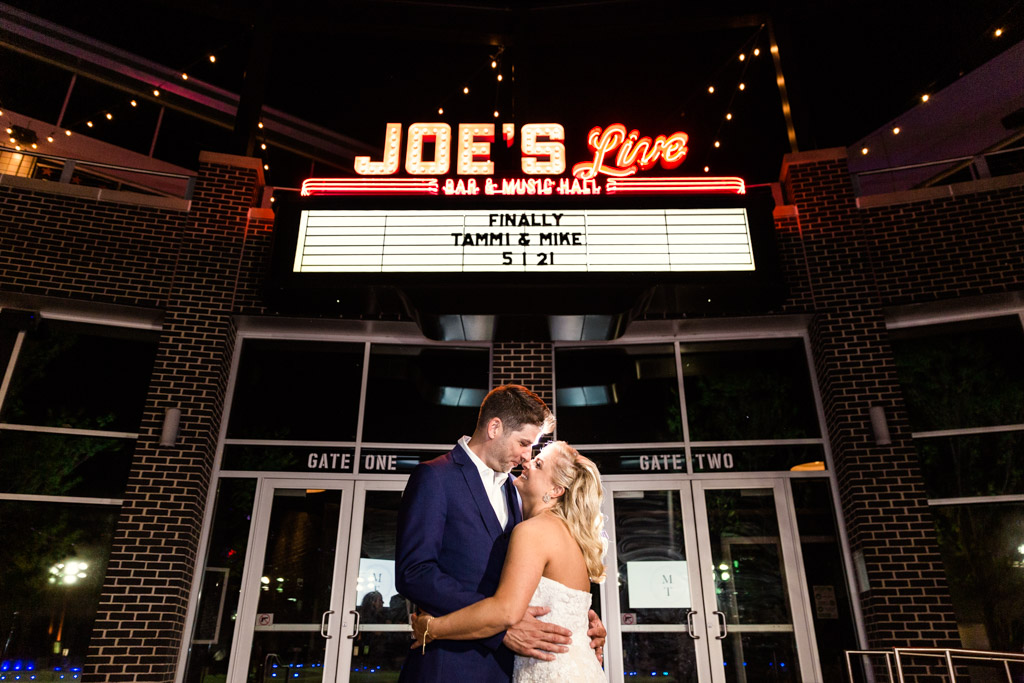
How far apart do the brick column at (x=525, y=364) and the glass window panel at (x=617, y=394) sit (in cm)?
51

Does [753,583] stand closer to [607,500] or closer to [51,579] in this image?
[607,500]

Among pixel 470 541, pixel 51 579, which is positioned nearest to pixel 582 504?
pixel 470 541

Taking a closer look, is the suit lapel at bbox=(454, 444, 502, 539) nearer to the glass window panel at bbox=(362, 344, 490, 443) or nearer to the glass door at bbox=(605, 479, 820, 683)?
the glass door at bbox=(605, 479, 820, 683)

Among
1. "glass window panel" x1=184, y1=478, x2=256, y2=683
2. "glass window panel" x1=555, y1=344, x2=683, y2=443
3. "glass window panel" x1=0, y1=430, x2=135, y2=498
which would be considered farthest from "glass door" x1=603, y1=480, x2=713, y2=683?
"glass window panel" x1=0, y1=430, x2=135, y2=498

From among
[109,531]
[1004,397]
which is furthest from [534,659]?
[1004,397]

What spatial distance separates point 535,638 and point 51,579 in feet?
24.9

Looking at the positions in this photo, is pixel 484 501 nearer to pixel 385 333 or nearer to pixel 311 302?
pixel 311 302

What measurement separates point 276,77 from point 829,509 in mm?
14013

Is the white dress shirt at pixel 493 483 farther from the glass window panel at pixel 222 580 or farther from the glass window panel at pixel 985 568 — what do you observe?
the glass window panel at pixel 985 568

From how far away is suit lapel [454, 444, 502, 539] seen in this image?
3170 mm

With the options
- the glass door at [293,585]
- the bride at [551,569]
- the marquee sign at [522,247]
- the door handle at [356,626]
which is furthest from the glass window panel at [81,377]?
the bride at [551,569]

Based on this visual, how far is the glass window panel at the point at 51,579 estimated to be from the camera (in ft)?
25.0

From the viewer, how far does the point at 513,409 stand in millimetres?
3375

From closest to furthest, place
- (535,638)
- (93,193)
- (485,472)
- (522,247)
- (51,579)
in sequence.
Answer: (535,638) → (485,472) → (522,247) → (51,579) → (93,193)
